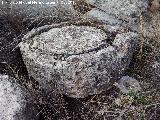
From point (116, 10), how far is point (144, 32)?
0.47 m

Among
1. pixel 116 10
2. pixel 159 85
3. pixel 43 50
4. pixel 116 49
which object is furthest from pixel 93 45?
pixel 116 10

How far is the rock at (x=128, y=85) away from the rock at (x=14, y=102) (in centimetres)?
87

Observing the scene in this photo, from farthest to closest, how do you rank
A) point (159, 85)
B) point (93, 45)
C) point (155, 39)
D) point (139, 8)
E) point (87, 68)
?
point (139, 8) → point (155, 39) → point (159, 85) → point (93, 45) → point (87, 68)

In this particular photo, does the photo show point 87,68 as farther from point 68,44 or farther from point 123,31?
point 123,31

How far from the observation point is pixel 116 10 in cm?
440

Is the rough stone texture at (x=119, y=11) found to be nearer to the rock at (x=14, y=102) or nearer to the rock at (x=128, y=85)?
the rock at (x=128, y=85)

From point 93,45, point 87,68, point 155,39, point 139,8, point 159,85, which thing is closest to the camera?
point 87,68

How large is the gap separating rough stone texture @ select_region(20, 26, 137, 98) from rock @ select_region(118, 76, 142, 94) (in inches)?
7.4

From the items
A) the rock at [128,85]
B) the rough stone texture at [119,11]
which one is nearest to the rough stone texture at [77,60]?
the rock at [128,85]

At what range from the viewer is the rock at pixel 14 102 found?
10.0 ft

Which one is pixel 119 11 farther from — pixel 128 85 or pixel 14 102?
pixel 14 102

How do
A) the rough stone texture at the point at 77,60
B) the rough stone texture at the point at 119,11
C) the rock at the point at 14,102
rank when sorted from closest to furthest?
the rock at the point at 14,102 → the rough stone texture at the point at 77,60 → the rough stone texture at the point at 119,11

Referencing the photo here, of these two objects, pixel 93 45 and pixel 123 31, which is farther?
pixel 123 31

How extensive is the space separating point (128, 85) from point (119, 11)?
1.03 m
